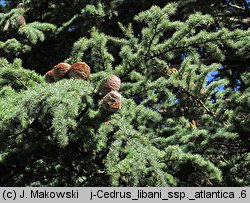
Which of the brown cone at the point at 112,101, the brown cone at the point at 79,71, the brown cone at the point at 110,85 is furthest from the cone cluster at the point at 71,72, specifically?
the brown cone at the point at 112,101

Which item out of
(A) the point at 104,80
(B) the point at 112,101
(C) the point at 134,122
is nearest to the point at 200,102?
(C) the point at 134,122

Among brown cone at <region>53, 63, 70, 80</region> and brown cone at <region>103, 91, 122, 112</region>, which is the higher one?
brown cone at <region>53, 63, 70, 80</region>

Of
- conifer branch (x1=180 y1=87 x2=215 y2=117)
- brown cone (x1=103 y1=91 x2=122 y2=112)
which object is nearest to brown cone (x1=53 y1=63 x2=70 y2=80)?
brown cone (x1=103 y1=91 x2=122 y2=112)

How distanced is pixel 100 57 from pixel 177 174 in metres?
1.05

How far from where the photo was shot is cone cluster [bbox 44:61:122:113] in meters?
2.09

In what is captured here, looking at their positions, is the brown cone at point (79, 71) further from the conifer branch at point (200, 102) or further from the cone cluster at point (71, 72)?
the conifer branch at point (200, 102)

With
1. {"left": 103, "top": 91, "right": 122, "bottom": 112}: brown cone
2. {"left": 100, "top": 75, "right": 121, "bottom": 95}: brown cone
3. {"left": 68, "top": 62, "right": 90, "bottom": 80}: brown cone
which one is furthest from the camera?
{"left": 68, "top": 62, "right": 90, "bottom": 80}: brown cone

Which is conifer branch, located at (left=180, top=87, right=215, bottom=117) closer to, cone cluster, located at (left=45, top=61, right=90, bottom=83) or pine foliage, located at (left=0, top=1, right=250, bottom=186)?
pine foliage, located at (left=0, top=1, right=250, bottom=186)

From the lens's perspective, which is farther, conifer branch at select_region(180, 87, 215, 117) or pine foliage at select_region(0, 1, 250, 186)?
conifer branch at select_region(180, 87, 215, 117)

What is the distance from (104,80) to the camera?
2256 mm

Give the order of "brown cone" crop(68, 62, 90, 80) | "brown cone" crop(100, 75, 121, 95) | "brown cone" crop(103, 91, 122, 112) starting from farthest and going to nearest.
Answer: "brown cone" crop(68, 62, 90, 80) → "brown cone" crop(100, 75, 121, 95) → "brown cone" crop(103, 91, 122, 112)

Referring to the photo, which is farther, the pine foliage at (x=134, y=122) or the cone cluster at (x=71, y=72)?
the cone cluster at (x=71, y=72)

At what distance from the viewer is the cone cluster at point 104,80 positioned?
2.09 meters

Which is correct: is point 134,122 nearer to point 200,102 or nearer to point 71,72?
point 200,102
